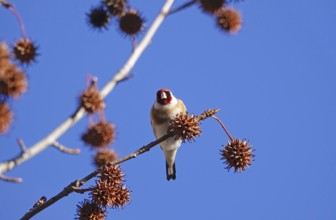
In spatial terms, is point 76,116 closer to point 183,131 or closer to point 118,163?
point 118,163

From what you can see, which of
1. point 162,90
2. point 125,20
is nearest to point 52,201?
point 125,20

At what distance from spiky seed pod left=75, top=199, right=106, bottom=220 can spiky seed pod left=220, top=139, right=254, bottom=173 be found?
100cm

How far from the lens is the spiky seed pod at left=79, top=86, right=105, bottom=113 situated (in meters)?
2.72

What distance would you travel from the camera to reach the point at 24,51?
10.3 ft

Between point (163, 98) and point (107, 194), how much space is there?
2498 millimetres

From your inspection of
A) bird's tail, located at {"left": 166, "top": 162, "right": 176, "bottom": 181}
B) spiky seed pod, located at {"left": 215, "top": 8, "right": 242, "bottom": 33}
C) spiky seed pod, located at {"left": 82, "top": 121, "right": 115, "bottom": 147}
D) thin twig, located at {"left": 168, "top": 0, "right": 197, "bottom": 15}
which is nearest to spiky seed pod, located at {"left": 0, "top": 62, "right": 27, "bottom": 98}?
spiky seed pod, located at {"left": 82, "top": 121, "right": 115, "bottom": 147}

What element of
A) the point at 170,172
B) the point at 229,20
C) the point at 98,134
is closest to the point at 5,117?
the point at 98,134

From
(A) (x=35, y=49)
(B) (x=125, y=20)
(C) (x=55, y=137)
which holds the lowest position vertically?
(C) (x=55, y=137)

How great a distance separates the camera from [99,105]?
2766mm

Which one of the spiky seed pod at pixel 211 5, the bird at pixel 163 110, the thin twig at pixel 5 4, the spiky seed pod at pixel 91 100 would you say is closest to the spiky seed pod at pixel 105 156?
the spiky seed pod at pixel 91 100

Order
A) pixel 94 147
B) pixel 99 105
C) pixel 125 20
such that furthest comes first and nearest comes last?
pixel 125 20
pixel 94 147
pixel 99 105

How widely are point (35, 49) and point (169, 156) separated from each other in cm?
365

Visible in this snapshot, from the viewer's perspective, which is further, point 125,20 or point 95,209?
point 125,20

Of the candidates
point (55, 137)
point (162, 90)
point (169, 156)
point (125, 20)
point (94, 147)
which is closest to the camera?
point (55, 137)
